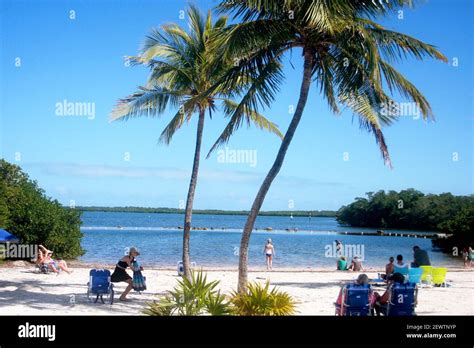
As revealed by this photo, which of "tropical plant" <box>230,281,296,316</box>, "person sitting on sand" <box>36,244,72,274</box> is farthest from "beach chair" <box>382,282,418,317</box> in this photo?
"person sitting on sand" <box>36,244,72,274</box>

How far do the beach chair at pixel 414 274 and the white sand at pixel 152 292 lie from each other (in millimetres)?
333

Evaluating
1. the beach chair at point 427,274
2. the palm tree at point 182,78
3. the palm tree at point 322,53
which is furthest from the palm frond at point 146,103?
the beach chair at point 427,274

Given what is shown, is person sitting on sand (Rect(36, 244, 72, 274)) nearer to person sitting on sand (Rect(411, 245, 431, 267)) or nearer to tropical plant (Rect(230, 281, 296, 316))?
tropical plant (Rect(230, 281, 296, 316))

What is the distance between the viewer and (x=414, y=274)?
14.2 m

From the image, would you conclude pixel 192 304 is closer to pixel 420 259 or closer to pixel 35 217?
pixel 420 259

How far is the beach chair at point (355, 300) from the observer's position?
9383 mm

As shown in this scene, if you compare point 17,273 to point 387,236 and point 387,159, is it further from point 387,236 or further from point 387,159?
point 387,236

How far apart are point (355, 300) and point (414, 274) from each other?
17.7ft

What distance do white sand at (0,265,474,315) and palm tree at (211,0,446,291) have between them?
8.88ft

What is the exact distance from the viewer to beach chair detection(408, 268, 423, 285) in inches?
555

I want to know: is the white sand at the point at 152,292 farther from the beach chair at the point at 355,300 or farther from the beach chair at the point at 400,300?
the beach chair at the point at 400,300

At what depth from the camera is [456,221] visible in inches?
1857
